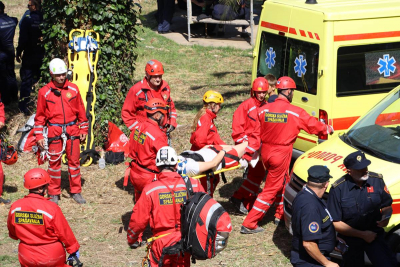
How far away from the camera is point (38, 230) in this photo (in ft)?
19.2

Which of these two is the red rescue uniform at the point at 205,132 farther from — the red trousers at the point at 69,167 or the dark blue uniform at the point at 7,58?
the dark blue uniform at the point at 7,58

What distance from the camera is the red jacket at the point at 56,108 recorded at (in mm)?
9102

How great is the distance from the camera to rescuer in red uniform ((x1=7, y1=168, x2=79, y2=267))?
5.84 metres

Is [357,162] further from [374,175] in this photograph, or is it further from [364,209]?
[364,209]

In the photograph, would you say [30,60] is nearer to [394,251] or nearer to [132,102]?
[132,102]

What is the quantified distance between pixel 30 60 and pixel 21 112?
1.24 meters

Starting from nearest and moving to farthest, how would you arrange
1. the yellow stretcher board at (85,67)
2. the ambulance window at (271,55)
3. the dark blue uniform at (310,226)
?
the dark blue uniform at (310,226) → the ambulance window at (271,55) → the yellow stretcher board at (85,67)

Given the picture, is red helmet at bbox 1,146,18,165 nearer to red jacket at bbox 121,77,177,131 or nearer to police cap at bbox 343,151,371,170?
red jacket at bbox 121,77,177,131

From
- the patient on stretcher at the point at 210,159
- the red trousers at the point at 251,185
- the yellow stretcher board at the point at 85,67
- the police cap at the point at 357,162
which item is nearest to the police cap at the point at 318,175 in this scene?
the police cap at the point at 357,162

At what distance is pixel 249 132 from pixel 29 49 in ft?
23.1

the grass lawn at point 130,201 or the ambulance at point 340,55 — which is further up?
the ambulance at point 340,55

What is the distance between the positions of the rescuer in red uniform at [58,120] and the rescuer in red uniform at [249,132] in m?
2.46

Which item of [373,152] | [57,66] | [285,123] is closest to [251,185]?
[285,123]

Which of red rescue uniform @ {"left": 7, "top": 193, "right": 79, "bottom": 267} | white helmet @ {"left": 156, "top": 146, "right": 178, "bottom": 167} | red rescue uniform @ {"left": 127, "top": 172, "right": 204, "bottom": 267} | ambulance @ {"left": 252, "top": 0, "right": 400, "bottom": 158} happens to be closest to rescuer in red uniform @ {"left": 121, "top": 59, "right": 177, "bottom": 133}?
ambulance @ {"left": 252, "top": 0, "right": 400, "bottom": 158}
